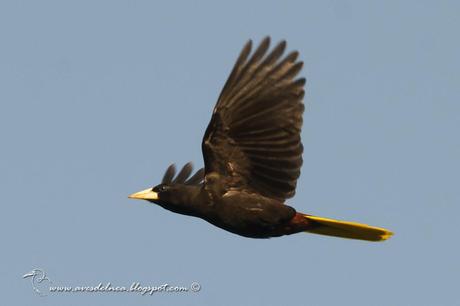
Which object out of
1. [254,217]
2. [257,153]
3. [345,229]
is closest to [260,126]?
[257,153]

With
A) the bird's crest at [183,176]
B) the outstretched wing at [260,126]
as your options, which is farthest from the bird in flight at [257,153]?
the bird's crest at [183,176]

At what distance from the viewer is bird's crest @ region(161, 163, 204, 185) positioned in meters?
15.1

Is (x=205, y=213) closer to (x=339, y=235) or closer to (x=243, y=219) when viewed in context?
(x=243, y=219)

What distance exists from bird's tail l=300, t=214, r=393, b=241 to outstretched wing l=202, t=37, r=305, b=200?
420 millimetres

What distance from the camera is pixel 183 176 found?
Result: 49.6 feet

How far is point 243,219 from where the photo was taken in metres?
12.8

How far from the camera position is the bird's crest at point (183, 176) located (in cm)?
1506

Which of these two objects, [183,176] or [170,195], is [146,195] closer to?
[170,195]

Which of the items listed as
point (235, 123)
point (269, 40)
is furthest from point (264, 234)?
point (269, 40)

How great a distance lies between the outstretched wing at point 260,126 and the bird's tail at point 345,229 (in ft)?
1.38

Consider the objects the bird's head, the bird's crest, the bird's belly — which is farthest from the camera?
the bird's crest

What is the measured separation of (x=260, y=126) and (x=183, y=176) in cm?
236

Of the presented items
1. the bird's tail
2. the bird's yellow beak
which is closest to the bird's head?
the bird's yellow beak

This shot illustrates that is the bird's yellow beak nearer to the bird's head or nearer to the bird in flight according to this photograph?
the bird's head
